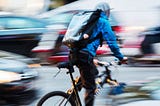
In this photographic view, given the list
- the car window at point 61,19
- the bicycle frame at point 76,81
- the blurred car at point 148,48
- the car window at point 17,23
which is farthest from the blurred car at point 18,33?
the bicycle frame at point 76,81

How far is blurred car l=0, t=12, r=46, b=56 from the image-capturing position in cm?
1510

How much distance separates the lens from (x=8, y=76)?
9250 mm

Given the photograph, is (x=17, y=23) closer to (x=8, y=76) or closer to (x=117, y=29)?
(x=117, y=29)

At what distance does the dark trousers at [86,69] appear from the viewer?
7348mm

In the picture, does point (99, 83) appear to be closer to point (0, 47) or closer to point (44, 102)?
point (44, 102)

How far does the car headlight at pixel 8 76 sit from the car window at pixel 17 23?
229 inches

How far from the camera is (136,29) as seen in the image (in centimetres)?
1617

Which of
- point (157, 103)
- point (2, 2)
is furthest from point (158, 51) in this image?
point (2, 2)

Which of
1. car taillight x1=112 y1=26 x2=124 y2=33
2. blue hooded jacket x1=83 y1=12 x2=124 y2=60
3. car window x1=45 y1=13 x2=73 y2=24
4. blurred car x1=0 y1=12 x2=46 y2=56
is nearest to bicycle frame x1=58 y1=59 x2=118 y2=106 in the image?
blue hooded jacket x1=83 y1=12 x2=124 y2=60

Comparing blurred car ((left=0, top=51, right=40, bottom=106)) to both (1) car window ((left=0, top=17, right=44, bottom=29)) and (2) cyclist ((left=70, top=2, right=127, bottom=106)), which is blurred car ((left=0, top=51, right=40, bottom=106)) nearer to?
(2) cyclist ((left=70, top=2, right=127, bottom=106))

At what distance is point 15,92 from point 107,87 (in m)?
2.28

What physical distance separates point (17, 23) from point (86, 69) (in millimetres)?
8142

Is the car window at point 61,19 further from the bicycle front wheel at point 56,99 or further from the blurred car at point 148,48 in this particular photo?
the bicycle front wheel at point 56,99

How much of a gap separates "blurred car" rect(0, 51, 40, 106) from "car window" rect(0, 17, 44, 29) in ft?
17.2
